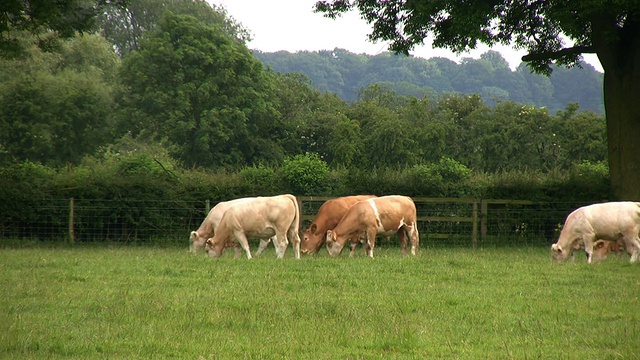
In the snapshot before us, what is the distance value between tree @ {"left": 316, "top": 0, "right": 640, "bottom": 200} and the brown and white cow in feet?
20.6

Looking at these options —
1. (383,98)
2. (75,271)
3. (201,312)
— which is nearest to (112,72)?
Result: (383,98)

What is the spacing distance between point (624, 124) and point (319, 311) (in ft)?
52.5

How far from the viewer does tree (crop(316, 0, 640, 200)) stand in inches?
884

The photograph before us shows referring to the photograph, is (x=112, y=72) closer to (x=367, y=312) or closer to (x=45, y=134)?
(x=45, y=134)

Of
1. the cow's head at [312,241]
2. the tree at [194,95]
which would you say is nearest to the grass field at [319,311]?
Answer: the cow's head at [312,241]

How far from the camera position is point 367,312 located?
31.2ft

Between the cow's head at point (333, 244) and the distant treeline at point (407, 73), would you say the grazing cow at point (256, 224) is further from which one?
the distant treeline at point (407, 73)

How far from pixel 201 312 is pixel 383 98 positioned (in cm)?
6769

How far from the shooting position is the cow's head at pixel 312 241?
20.2 meters

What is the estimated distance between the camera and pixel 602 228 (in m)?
17.6

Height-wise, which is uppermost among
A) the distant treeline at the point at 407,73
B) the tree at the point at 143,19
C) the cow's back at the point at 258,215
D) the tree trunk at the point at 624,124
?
the distant treeline at the point at 407,73

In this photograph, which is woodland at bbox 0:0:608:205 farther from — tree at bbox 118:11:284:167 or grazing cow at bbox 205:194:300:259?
grazing cow at bbox 205:194:300:259

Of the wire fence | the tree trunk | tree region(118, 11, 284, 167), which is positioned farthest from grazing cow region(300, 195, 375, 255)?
tree region(118, 11, 284, 167)

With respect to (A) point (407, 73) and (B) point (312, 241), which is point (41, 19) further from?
(A) point (407, 73)
